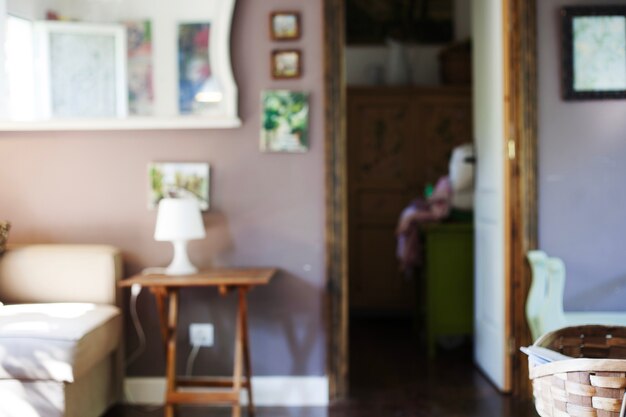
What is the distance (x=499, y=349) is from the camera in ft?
11.7

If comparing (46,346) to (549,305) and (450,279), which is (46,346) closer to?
(549,305)

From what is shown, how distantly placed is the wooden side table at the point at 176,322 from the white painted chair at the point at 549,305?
1.21m

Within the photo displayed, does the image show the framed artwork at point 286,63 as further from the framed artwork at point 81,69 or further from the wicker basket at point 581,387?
the wicker basket at point 581,387

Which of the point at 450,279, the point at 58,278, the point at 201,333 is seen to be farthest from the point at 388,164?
the point at 58,278

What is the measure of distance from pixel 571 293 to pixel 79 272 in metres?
2.29

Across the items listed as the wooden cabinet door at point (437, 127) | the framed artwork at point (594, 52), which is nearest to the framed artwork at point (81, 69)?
the framed artwork at point (594, 52)

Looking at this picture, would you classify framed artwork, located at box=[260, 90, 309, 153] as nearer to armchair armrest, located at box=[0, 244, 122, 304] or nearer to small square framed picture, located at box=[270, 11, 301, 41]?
small square framed picture, located at box=[270, 11, 301, 41]

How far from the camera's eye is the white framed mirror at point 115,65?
3.34 metres

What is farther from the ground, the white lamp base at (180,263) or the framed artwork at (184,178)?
the framed artwork at (184,178)

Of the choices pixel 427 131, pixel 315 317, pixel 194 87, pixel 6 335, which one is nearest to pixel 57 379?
pixel 6 335

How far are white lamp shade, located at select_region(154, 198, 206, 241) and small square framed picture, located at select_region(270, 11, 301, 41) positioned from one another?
2.96 ft

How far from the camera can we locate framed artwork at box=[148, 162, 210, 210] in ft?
11.0

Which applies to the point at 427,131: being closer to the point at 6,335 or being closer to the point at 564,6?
the point at 564,6

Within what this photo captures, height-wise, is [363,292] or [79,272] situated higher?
[79,272]
